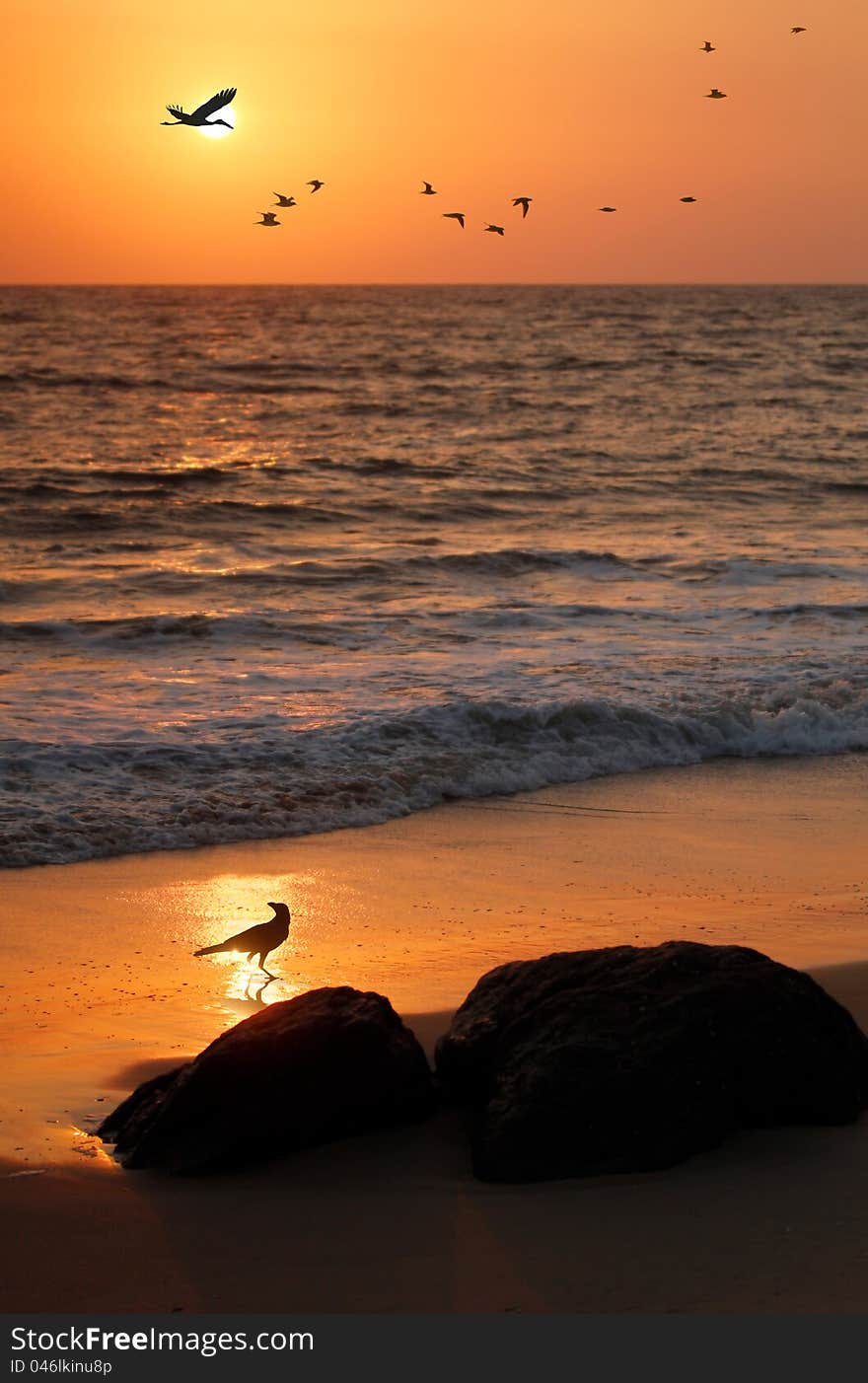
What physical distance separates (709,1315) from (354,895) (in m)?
4.43

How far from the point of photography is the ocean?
1097 centimetres

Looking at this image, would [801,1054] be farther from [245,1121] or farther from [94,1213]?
[94,1213]

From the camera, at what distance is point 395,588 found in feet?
61.8

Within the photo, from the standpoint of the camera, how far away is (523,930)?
25.5 ft

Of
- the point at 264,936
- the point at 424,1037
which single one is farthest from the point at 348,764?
the point at 424,1037

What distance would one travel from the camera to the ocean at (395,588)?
11.0 m

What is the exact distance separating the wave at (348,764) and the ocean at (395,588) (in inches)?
1.1

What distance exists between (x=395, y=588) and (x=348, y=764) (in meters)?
8.05

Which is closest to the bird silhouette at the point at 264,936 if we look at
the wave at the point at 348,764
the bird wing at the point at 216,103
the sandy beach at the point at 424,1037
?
the sandy beach at the point at 424,1037

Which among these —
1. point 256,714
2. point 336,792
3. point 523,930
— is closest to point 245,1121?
point 523,930

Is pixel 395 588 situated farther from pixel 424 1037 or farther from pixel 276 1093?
pixel 276 1093

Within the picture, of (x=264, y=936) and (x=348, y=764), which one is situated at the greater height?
(x=264, y=936)

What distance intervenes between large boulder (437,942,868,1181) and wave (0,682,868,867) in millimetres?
4389

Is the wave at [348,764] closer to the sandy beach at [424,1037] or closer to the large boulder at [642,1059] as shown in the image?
the sandy beach at [424,1037]
